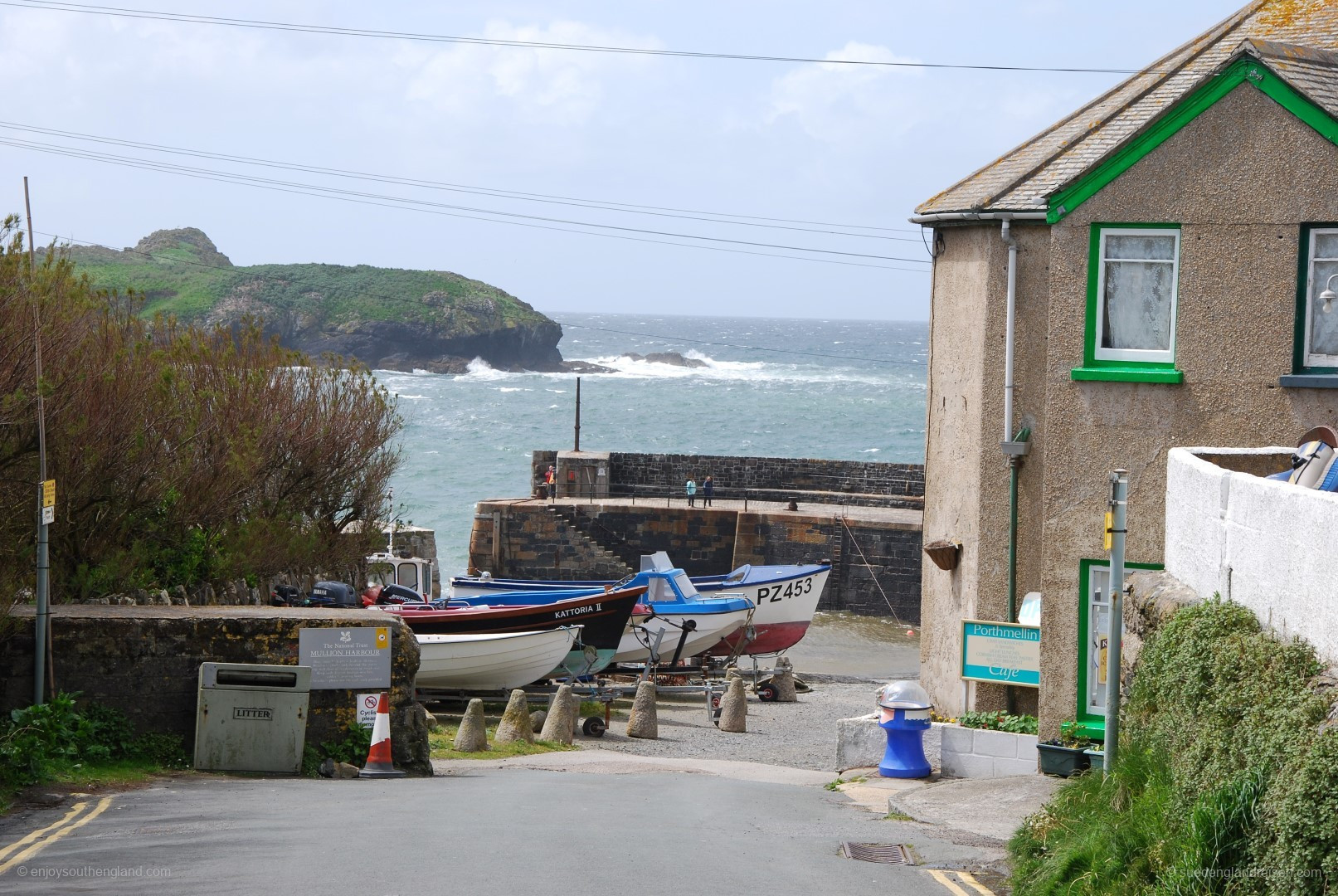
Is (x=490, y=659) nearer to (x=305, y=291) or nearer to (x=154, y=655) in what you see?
(x=154, y=655)

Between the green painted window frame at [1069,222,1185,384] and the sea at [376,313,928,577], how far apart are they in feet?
131

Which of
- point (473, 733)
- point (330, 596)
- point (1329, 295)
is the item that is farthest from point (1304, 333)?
point (330, 596)

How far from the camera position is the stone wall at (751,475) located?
156 feet

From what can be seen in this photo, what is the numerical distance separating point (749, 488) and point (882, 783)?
3498 cm

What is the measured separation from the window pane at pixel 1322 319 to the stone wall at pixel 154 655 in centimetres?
880

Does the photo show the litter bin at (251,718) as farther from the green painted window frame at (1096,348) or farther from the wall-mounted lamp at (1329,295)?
the wall-mounted lamp at (1329,295)

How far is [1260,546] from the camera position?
813cm

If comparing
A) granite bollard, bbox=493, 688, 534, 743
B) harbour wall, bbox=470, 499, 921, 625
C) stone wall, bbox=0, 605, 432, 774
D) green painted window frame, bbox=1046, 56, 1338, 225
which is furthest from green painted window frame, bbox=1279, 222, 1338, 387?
harbour wall, bbox=470, 499, 921, 625

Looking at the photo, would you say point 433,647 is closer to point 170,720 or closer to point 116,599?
point 116,599

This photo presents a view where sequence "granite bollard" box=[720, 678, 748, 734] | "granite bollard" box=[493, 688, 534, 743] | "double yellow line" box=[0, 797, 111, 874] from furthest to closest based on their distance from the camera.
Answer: "granite bollard" box=[720, 678, 748, 734]
"granite bollard" box=[493, 688, 534, 743]
"double yellow line" box=[0, 797, 111, 874]

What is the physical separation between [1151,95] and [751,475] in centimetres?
3534

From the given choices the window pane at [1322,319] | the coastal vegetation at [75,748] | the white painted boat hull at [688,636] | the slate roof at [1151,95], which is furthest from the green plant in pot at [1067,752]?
the white painted boat hull at [688,636]

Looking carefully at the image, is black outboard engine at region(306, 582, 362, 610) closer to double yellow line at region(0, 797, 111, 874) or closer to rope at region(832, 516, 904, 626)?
double yellow line at region(0, 797, 111, 874)

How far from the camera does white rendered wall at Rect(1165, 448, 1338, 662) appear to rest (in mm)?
7043
